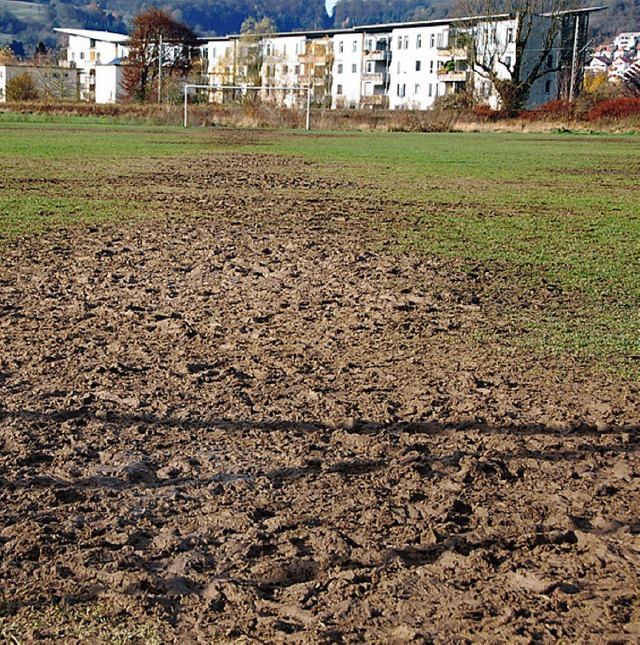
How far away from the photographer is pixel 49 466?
3.92 metres

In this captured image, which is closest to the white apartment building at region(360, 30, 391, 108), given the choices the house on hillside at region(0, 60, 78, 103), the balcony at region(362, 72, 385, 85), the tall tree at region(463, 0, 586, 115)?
the balcony at region(362, 72, 385, 85)

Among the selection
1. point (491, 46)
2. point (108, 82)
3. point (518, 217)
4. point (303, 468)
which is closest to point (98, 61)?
point (108, 82)

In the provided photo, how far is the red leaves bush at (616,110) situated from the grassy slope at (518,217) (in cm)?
3268

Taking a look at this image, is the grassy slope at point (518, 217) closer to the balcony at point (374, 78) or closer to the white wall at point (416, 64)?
the white wall at point (416, 64)

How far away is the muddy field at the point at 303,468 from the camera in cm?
290

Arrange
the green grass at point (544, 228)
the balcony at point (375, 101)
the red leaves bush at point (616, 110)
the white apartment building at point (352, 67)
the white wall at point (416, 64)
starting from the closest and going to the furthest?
the green grass at point (544, 228) < the red leaves bush at point (616, 110) < the white apartment building at point (352, 67) < the white wall at point (416, 64) < the balcony at point (375, 101)

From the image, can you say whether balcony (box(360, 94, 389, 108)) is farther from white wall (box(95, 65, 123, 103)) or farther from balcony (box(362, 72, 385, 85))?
white wall (box(95, 65, 123, 103))

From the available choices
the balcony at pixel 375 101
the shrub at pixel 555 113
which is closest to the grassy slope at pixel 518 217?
the shrub at pixel 555 113

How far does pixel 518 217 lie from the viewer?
12.3 meters

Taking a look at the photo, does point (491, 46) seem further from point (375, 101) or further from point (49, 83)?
point (49, 83)

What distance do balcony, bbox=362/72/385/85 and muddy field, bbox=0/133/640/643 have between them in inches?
A: 4080

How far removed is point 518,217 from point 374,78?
3907 inches

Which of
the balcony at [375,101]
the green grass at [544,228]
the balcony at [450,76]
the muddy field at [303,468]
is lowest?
the muddy field at [303,468]

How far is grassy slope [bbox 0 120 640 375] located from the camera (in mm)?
6758
